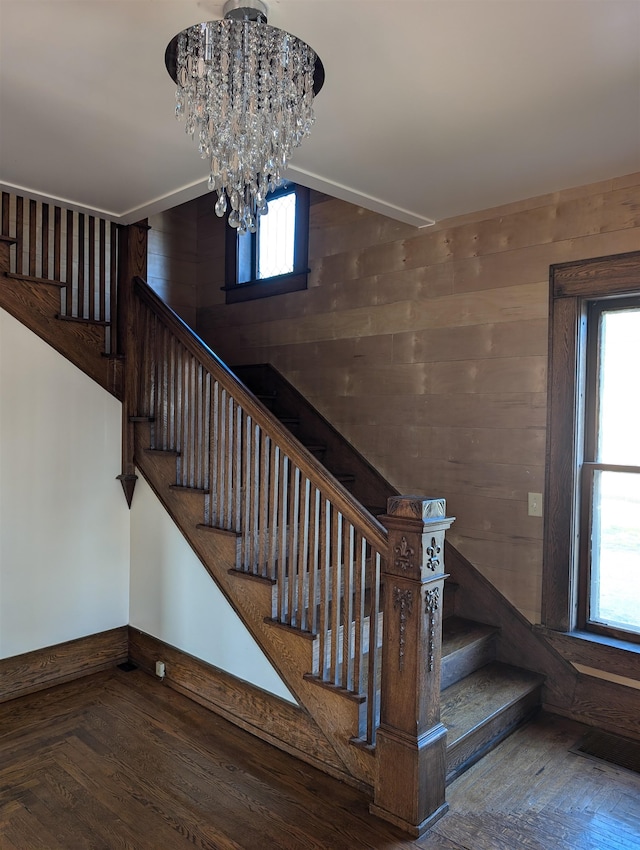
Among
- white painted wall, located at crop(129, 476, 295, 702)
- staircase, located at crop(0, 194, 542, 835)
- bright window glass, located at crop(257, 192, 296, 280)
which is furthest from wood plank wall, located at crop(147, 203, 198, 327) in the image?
white painted wall, located at crop(129, 476, 295, 702)

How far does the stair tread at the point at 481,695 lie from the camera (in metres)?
2.69

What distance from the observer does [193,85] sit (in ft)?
6.11

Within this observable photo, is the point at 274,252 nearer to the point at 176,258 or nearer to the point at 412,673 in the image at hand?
the point at 176,258

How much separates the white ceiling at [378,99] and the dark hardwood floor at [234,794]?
8.72 ft

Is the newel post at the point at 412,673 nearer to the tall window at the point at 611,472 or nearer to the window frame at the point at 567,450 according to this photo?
the window frame at the point at 567,450

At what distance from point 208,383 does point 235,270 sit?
2012 millimetres

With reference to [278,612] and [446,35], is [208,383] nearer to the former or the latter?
[278,612]

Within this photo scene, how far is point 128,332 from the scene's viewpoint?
3.65 metres

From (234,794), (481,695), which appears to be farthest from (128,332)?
(481,695)

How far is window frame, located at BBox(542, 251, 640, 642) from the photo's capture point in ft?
10.0

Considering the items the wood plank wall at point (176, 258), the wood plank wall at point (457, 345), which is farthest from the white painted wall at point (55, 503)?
the wood plank wall at point (176, 258)

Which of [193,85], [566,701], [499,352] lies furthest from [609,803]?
[193,85]

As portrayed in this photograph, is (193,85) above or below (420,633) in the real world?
above

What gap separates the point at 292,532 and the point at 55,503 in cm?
162
